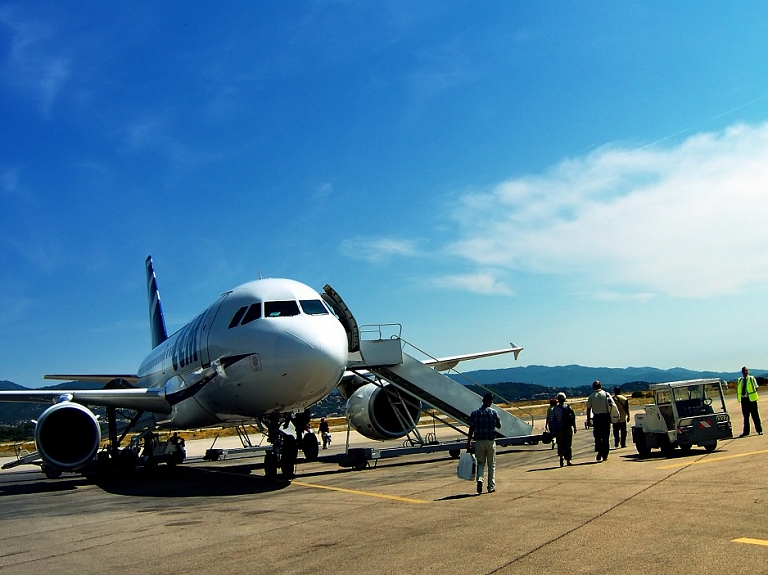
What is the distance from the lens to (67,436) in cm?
1697

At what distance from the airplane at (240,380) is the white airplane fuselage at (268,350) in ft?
0.07

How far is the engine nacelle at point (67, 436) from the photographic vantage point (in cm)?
1602

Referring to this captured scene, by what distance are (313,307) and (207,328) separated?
3236 mm

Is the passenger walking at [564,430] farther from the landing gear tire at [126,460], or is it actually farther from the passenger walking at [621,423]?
the landing gear tire at [126,460]

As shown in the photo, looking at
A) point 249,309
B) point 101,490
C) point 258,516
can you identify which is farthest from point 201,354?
point 258,516

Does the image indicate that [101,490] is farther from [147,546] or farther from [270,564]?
[270,564]

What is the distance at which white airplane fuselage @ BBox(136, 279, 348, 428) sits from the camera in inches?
523

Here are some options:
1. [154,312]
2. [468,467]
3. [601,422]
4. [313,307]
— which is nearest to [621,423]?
[601,422]

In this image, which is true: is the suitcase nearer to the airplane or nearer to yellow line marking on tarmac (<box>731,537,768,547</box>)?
the airplane

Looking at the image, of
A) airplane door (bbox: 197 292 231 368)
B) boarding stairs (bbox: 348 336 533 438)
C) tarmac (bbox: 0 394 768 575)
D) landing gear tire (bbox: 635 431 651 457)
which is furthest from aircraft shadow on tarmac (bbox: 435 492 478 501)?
boarding stairs (bbox: 348 336 533 438)

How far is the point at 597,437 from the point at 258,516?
796cm

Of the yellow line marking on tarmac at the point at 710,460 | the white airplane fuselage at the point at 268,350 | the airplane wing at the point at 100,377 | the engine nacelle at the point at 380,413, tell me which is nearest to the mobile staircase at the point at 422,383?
the engine nacelle at the point at 380,413

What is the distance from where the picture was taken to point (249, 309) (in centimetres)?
1452

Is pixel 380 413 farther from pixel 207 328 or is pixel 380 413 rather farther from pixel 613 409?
pixel 613 409
